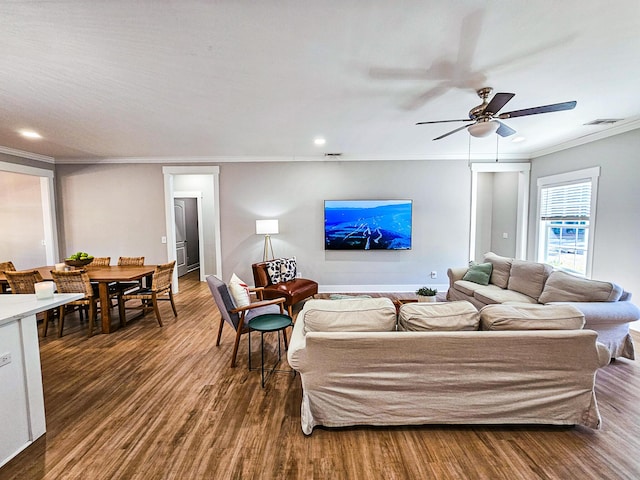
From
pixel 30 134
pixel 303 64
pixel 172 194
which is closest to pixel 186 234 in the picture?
pixel 172 194

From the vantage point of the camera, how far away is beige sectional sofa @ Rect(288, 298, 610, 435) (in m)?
1.82

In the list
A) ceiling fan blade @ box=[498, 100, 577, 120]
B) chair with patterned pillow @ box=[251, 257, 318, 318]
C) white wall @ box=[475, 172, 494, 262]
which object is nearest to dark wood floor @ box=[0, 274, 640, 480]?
chair with patterned pillow @ box=[251, 257, 318, 318]

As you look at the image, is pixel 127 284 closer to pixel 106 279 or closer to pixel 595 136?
pixel 106 279

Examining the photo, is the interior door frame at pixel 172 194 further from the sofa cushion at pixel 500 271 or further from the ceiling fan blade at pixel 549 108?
the sofa cushion at pixel 500 271

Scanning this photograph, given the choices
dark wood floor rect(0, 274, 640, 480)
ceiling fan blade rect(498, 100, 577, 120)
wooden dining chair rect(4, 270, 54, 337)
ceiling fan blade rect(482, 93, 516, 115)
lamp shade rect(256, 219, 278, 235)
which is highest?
ceiling fan blade rect(482, 93, 516, 115)

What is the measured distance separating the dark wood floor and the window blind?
105 inches

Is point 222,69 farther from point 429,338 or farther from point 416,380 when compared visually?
point 416,380

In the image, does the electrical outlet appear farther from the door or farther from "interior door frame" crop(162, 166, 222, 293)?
the door

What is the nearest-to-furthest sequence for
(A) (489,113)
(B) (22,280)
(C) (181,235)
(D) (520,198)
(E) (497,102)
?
(E) (497,102), (A) (489,113), (B) (22,280), (D) (520,198), (C) (181,235)

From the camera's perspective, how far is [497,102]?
2316 millimetres

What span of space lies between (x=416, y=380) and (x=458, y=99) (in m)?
2.69

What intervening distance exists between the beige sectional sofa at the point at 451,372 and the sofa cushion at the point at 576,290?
140 cm

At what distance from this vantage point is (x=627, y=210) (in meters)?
3.71

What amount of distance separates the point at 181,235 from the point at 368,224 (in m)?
4.95
